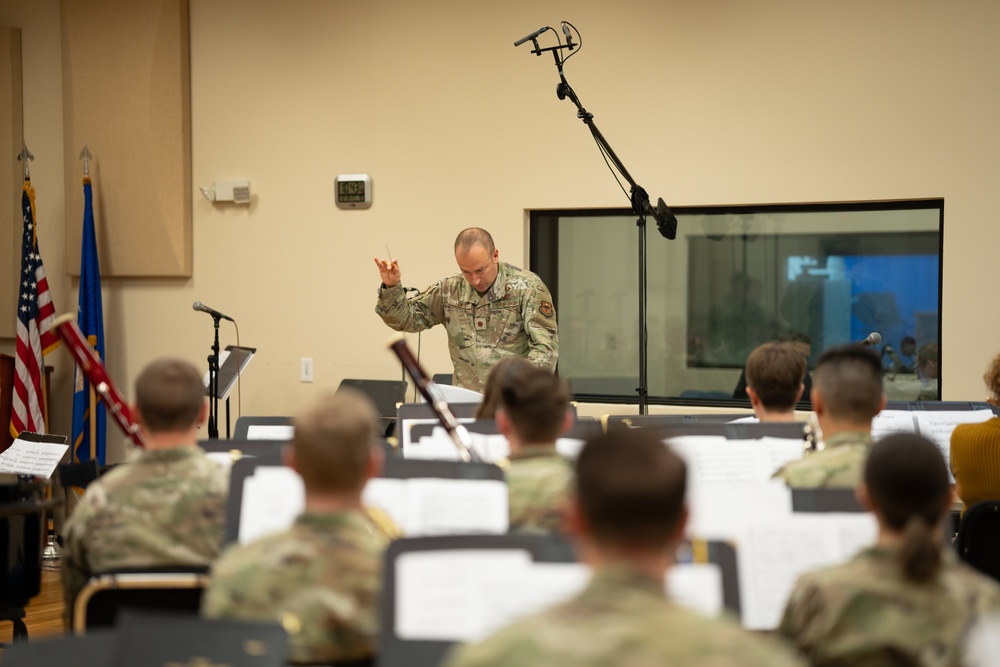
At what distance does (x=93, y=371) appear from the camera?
10.2ft

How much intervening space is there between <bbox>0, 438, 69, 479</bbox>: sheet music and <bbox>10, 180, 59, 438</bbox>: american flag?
9.06 ft

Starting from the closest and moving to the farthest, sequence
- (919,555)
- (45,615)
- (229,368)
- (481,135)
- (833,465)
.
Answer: (919,555) → (833,465) → (45,615) → (229,368) → (481,135)

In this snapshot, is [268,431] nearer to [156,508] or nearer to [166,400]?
[166,400]

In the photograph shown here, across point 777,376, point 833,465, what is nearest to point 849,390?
point 833,465

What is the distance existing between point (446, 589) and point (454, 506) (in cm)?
54

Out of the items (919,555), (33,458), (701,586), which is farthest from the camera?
(33,458)

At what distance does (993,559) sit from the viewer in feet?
9.86

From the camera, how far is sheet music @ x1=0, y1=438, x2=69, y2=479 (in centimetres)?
428

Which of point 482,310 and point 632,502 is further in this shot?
point 482,310

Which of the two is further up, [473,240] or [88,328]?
[473,240]

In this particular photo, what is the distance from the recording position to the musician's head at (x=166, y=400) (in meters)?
2.46

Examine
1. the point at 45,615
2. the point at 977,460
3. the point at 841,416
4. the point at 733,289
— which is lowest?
the point at 45,615

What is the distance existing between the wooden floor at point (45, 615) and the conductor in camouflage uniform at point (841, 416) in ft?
10.3

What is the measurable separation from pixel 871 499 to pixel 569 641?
0.83 m
